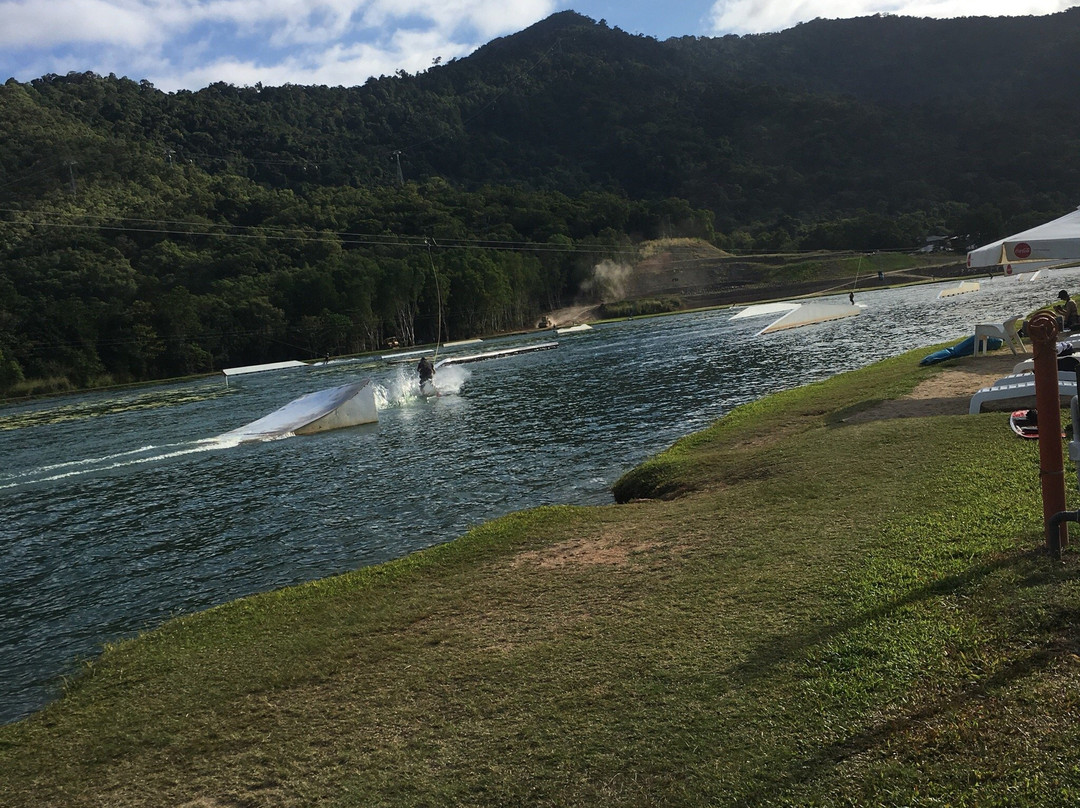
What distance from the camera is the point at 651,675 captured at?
21.0 feet

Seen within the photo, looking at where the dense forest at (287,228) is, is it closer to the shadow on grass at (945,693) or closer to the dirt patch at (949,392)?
the dirt patch at (949,392)

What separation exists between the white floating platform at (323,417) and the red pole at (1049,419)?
27.4 metres

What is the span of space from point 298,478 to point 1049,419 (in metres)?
18.8

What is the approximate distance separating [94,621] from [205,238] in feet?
371

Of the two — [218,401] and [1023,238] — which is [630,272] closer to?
[218,401]

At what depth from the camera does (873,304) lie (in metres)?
70.6

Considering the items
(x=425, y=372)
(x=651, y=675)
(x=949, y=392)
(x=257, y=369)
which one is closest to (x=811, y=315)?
(x=425, y=372)

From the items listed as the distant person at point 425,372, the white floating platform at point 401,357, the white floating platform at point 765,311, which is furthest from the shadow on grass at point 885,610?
the white floating platform at point 401,357

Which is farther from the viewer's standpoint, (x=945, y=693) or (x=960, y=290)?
(x=960, y=290)

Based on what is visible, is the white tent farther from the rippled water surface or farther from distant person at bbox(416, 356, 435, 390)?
distant person at bbox(416, 356, 435, 390)

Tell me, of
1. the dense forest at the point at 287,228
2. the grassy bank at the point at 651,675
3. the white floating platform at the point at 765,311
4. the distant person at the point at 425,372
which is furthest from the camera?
Answer: the dense forest at the point at 287,228

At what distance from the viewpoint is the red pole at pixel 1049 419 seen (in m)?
6.10

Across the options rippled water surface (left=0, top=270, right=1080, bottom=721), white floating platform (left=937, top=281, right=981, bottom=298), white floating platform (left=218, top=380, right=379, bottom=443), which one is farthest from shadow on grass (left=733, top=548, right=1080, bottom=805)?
white floating platform (left=937, top=281, right=981, bottom=298)

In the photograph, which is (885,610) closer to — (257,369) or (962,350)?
(962,350)
